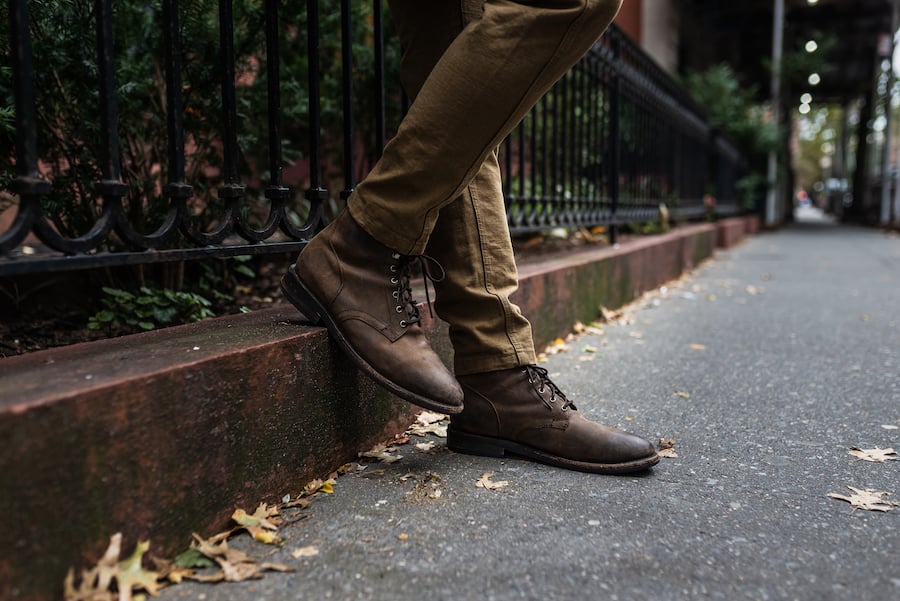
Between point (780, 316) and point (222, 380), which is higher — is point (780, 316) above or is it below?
below

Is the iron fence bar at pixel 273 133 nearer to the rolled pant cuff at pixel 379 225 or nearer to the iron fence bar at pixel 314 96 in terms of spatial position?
the iron fence bar at pixel 314 96

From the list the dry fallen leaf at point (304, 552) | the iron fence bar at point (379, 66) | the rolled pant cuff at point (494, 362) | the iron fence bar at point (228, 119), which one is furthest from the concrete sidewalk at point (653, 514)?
the iron fence bar at point (379, 66)

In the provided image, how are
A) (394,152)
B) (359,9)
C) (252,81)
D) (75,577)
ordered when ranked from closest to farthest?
(75,577) → (394,152) → (252,81) → (359,9)

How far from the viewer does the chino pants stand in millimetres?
1473

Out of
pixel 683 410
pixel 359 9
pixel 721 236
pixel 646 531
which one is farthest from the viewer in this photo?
pixel 721 236

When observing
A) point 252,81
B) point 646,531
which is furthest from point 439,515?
point 252,81

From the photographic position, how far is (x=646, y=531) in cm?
145

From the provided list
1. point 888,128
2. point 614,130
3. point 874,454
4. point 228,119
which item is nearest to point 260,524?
point 228,119

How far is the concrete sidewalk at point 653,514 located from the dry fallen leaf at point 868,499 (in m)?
0.02

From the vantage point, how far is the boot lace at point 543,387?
180 centimetres

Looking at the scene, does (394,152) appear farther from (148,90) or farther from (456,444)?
(148,90)

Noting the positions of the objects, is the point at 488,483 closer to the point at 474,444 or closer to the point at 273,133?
the point at 474,444

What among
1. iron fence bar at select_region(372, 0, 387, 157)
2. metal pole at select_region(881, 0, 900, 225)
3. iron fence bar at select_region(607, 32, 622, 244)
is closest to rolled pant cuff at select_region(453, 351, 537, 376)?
iron fence bar at select_region(372, 0, 387, 157)

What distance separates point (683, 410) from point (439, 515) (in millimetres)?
1151
